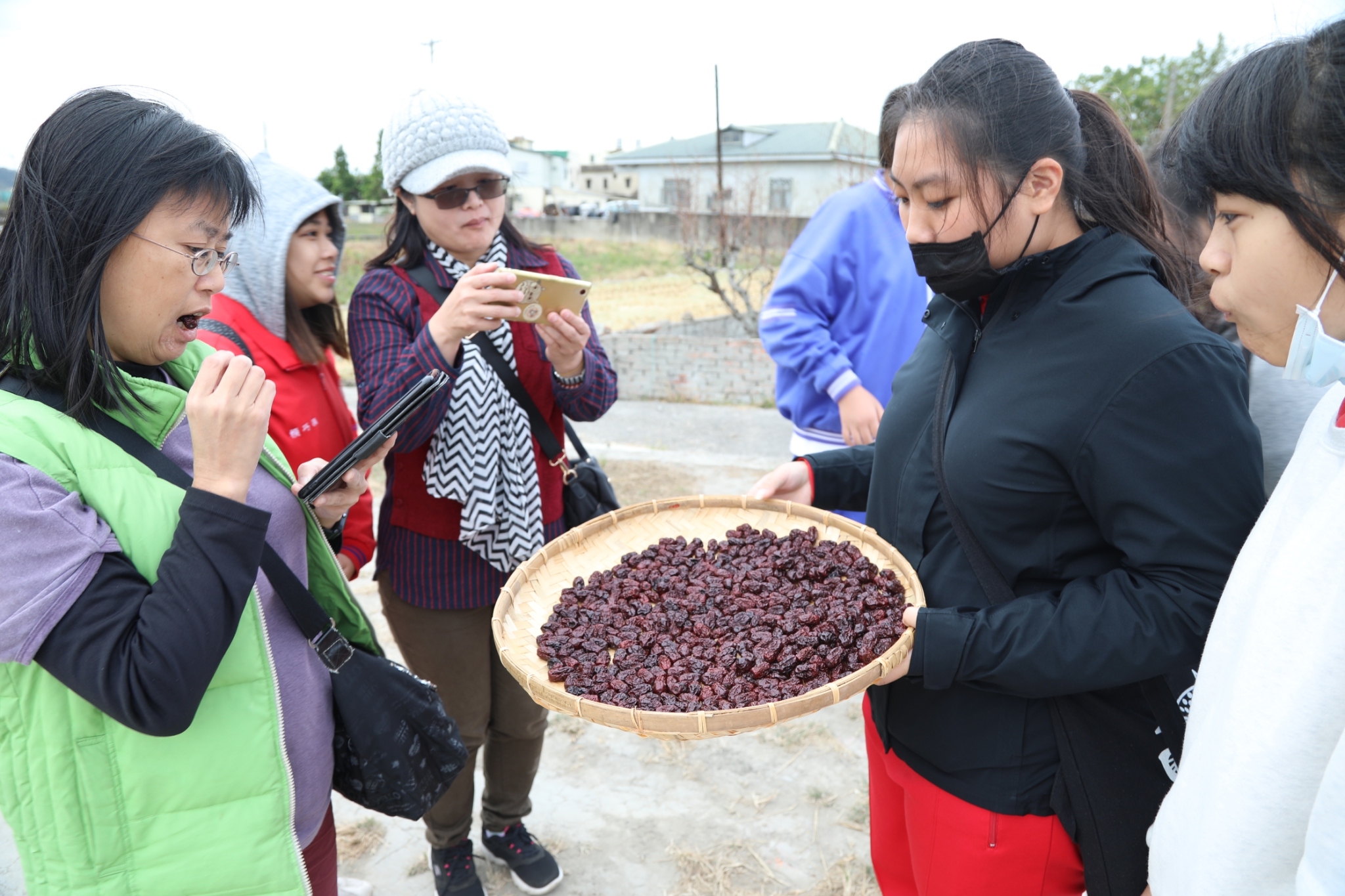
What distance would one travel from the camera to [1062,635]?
148 cm

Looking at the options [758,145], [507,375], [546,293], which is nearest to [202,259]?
[546,293]

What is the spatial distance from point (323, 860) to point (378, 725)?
12.7 inches

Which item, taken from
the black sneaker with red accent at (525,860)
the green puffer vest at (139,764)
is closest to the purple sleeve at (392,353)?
the green puffer vest at (139,764)

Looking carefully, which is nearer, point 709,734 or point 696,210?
point 709,734

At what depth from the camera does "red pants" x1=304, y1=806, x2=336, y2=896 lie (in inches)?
71.4

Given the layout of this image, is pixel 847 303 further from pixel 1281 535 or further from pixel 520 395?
pixel 1281 535

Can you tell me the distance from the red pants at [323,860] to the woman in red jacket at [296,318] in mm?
812

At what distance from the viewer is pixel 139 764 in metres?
1.43

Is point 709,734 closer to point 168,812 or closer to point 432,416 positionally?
point 168,812

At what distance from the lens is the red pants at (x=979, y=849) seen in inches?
65.0

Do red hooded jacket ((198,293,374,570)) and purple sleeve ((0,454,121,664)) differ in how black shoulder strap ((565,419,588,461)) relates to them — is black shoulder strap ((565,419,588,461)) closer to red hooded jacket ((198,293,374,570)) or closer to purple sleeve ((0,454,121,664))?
red hooded jacket ((198,293,374,570))

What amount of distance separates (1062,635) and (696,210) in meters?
14.2

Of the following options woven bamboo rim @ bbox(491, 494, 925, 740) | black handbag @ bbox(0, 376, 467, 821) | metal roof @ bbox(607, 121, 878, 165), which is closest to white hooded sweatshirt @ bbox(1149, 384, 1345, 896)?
woven bamboo rim @ bbox(491, 494, 925, 740)

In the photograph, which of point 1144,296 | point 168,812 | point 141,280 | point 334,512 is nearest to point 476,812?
point 334,512
